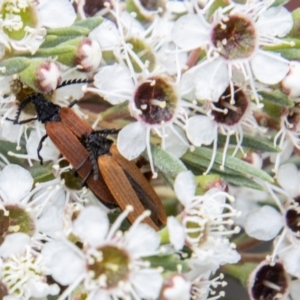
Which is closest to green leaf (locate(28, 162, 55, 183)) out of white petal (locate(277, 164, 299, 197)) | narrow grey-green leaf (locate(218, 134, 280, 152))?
narrow grey-green leaf (locate(218, 134, 280, 152))

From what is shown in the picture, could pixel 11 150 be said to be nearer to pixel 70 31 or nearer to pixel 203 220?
pixel 70 31

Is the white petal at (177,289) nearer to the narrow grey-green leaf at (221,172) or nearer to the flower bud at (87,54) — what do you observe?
the narrow grey-green leaf at (221,172)

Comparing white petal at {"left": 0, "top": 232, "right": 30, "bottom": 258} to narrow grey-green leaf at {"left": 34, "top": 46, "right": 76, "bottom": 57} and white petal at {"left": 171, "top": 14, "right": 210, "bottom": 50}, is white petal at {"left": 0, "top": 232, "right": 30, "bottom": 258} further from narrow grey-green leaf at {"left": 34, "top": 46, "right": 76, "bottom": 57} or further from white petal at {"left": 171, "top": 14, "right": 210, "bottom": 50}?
white petal at {"left": 171, "top": 14, "right": 210, "bottom": 50}

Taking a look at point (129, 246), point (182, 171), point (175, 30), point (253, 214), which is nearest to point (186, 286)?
point (129, 246)

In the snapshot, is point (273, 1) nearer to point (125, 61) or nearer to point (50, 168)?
point (125, 61)

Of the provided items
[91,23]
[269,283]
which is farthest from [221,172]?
[91,23]

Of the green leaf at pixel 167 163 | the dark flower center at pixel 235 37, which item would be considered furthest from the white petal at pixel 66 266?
the dark flower center at pixel 235 37
